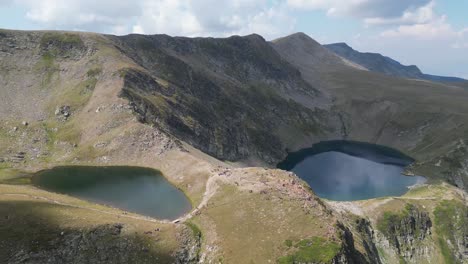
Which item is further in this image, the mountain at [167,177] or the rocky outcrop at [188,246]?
the rocky outcrop at [188,246]

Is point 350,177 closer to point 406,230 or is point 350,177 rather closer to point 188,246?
point 406,230

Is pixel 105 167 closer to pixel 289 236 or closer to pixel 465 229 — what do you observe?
pixel 289 236

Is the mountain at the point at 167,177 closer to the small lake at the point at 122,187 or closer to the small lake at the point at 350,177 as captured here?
the small lake at the point at 122,187

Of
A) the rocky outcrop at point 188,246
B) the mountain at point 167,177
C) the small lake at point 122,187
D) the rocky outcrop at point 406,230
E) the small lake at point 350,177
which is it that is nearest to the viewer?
the mountain at point 167,177

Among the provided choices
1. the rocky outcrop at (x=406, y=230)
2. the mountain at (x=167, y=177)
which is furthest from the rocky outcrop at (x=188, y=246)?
the rocky outcrop at (x=406, y=230)

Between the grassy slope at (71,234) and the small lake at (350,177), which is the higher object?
the grassy slope at (71,234)

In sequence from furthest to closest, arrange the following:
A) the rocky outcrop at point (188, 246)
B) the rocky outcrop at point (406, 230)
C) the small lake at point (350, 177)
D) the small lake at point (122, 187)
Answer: the small lake at point (350, 177) → the rocky outcrop at point (406, 230) → the small lake at point (122, 187) → the rocky outcrop at point (188, 246)
